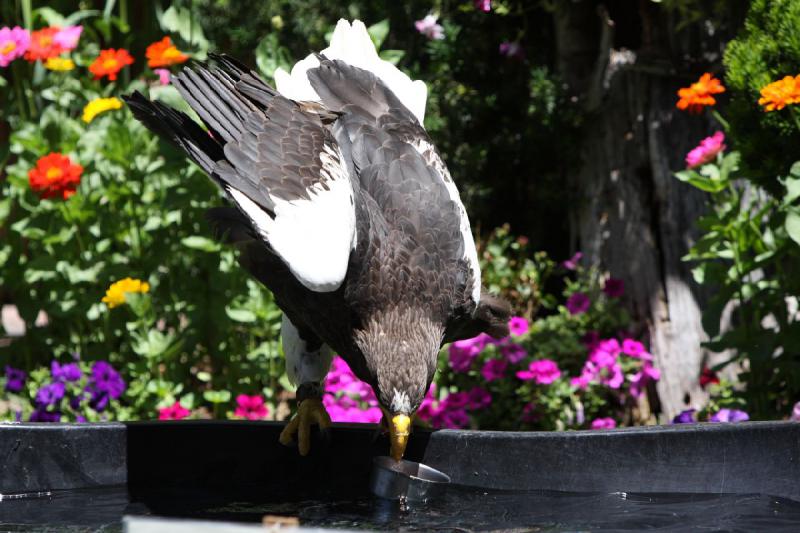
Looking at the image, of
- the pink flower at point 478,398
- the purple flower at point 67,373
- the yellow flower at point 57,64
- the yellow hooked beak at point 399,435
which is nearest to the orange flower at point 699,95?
the pink flower at point 478,398

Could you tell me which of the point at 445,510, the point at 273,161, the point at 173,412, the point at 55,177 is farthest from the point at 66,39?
the point at 445,510

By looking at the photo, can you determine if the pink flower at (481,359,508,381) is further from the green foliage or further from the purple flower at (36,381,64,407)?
the purple flower at (36,381,64,407)

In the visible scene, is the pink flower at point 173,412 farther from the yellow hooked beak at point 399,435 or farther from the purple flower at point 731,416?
the purple flower at point 731,416

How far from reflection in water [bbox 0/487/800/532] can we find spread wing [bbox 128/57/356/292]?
593mm

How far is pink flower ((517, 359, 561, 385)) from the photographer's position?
4.23m

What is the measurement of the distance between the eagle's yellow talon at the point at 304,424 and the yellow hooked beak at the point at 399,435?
32 centimetres

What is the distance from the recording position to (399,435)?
8.16 feet

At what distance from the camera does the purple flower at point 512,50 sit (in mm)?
5164

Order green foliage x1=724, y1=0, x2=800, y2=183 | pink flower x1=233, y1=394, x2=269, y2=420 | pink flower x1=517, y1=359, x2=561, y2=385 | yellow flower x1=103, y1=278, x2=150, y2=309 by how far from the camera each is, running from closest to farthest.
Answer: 1. green foliage x1=724, y1=0, x2=800, y2=183
2. yellow flower x1=103, y1=278, x2=150, y2=309
3. pink flower x1=233, y1=394, x2=269, y2=420
4. pink flower x1=517, y1=359, x2=561, y2=385

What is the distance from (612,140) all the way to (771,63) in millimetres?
1688

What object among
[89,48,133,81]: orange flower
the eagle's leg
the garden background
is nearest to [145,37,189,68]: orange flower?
the garden background

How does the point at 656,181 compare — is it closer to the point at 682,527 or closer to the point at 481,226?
the point at 481,226

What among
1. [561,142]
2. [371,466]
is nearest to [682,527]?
[371,466]

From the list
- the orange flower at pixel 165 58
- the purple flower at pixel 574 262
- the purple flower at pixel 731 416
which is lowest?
the purple flower at pixel 731 416
